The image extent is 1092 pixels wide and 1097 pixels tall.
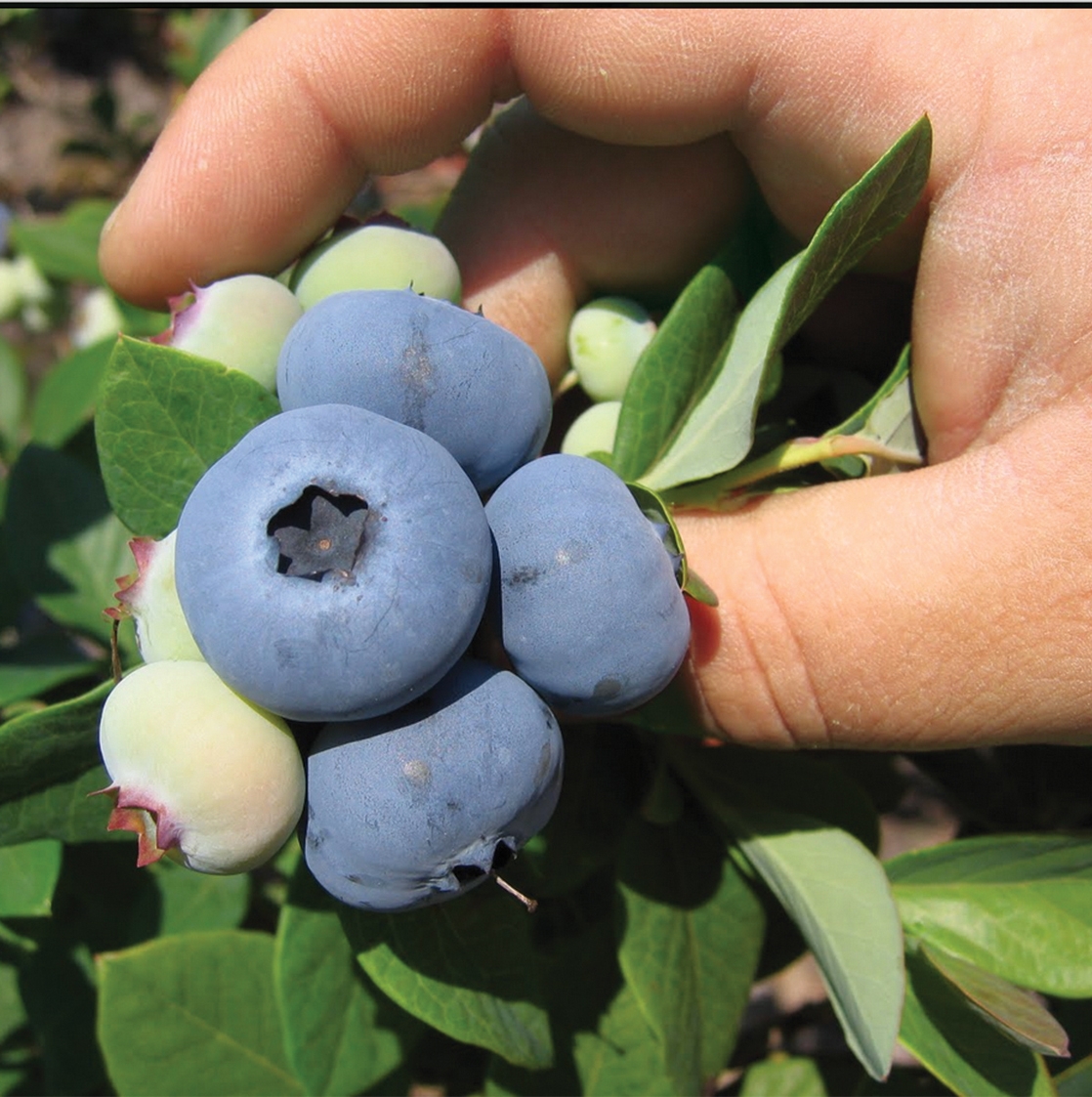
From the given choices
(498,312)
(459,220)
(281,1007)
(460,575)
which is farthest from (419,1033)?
(459,220)

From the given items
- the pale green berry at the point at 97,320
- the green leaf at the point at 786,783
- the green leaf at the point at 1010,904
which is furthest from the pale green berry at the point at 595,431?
the pale green berry at the point at 97,320

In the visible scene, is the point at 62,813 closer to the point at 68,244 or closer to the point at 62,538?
the point at 62,538

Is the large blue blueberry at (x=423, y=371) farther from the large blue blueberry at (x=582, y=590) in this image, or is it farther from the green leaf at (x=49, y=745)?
the green leaf at (x=49, y=745)

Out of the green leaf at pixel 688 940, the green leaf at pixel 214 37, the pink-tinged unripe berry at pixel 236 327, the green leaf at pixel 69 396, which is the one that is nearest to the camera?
the pink-tinged unripe berry at pixel 236 327

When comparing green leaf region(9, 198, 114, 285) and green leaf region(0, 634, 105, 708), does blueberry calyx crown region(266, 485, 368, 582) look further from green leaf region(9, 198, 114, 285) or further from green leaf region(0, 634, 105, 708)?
green leaf region(9, 198, 114, 285)

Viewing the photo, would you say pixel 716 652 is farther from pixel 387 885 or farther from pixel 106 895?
pixel 106 895

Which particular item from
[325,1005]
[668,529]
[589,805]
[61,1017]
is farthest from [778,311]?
[61,1017]
